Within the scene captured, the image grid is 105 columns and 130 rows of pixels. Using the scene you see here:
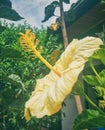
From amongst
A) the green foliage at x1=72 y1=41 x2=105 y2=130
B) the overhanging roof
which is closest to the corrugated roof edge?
the overhanging roof

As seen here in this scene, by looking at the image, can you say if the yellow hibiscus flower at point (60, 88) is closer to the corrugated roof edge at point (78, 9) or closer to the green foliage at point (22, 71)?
the green foliage at point (22, 71)

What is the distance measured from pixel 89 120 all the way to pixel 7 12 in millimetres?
2178

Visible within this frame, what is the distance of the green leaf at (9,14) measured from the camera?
11.5 ft

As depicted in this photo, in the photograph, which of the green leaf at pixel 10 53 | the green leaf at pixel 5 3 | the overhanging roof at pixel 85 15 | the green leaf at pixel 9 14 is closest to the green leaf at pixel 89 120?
the green leaf at pixel 10 53

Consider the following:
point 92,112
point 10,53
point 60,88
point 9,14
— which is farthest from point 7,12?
point 60,88

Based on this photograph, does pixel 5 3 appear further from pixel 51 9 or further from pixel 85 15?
pixel 85 15

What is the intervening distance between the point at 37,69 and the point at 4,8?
3044 millimetres

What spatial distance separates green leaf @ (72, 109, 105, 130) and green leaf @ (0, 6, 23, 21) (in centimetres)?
209

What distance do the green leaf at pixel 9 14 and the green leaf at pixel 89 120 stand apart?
209 cm

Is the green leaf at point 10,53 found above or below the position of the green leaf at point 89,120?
above

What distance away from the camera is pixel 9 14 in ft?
11.7

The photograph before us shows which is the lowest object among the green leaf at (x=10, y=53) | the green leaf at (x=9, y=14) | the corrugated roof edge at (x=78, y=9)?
the green leaf at (x=10, y=53)

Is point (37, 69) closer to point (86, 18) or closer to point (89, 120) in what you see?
point (86, 18)

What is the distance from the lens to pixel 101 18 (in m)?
6.51
